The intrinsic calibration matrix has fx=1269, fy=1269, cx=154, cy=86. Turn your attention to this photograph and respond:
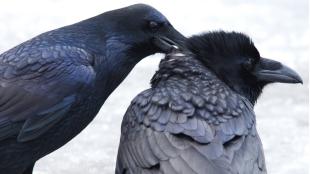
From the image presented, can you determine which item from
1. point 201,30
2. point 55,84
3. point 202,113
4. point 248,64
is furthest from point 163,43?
point 201,30

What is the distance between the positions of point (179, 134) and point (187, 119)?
0.46 feet

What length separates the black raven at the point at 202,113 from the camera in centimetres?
689

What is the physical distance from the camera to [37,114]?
Result: 7.73 meters

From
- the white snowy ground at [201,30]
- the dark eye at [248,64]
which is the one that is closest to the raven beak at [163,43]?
the dark eye at [248,64]

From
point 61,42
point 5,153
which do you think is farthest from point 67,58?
point 5,153

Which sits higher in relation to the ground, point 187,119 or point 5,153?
point 187,119

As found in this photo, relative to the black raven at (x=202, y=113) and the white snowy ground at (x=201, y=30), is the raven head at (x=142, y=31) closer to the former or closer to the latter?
the black raven at (x=202, y=113)

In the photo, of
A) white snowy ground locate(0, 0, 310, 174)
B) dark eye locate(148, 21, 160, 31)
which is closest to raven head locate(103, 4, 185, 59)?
dark eye locate(148, 21, 160, 31)

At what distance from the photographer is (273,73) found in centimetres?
782

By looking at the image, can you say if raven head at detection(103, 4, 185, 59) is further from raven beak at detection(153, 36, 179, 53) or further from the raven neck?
the raven neck

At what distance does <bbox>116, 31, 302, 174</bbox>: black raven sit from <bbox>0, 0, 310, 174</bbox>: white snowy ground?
175cm

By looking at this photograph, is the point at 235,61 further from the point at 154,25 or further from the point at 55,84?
the point at 55,84

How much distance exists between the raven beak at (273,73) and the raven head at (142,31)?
582 mm

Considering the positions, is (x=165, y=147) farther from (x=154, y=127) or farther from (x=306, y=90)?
(x=306, y=90)
